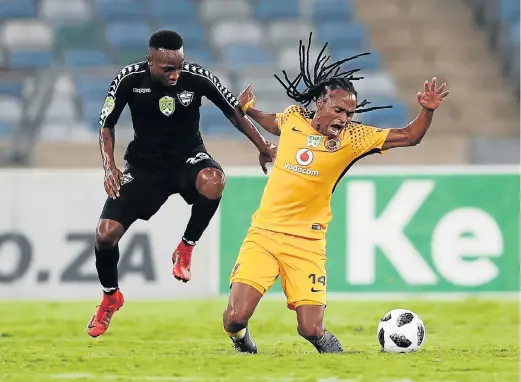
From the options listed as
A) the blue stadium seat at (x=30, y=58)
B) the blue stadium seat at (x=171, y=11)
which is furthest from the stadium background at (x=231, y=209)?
the blue stadium seat at (x=171, y=11)

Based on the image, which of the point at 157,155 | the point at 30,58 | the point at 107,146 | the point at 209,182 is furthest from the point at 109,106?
the point at 30,58

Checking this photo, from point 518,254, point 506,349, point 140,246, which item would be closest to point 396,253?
point 518,254

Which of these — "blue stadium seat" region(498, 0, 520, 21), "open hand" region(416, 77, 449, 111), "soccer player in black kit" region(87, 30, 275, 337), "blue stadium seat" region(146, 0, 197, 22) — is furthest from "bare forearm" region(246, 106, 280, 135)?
"blue stadium seat" region(498, 0, 520, 21)

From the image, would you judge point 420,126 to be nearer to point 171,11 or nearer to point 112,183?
point 112,183

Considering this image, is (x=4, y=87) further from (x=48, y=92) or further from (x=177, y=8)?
(x=177, y=8)

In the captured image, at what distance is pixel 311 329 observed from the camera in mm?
7227

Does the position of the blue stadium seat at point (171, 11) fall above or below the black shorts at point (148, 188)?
above

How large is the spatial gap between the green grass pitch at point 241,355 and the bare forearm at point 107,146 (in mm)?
1182

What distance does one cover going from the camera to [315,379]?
19.7ft

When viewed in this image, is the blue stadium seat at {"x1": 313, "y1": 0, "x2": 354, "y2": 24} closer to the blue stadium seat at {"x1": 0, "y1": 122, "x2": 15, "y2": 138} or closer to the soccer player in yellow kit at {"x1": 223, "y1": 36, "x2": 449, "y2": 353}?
the blue stadium seat at {"x1": 0, "y1": 122, "x2": 15, "y2": 138}

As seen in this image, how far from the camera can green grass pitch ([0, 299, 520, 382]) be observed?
6270mm

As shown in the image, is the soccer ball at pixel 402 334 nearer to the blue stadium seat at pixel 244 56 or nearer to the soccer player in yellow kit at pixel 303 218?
the soccer player in yellow kit at pixel 303 218

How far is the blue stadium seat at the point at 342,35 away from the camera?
15719 mm

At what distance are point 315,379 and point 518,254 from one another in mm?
5698
